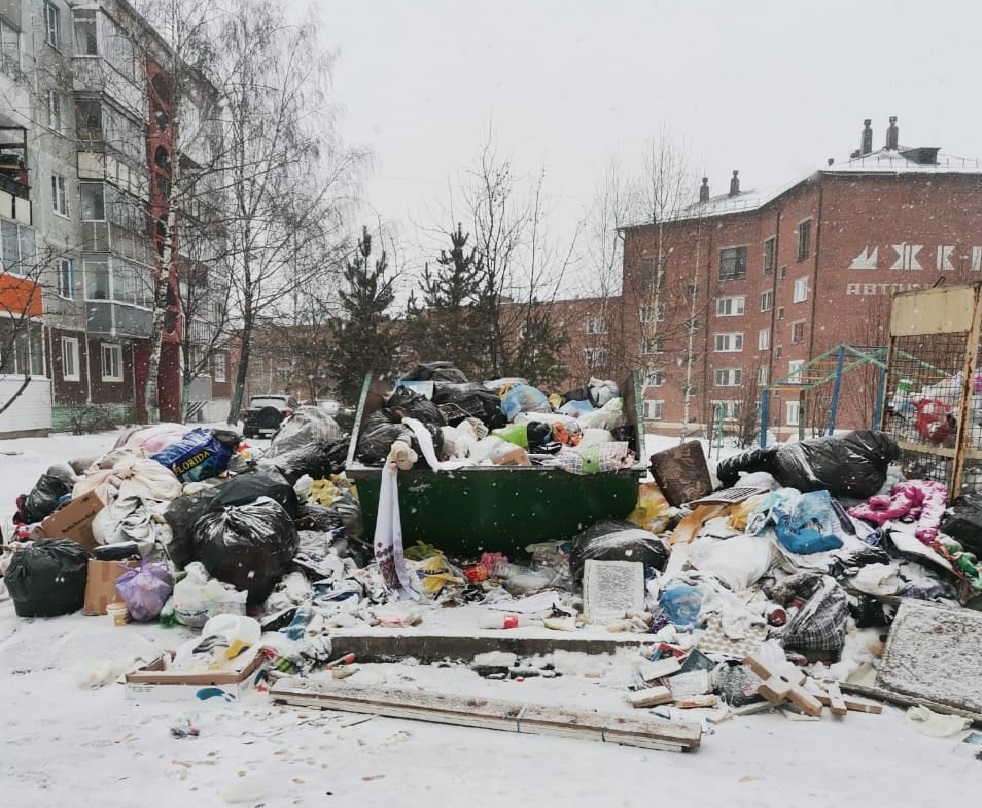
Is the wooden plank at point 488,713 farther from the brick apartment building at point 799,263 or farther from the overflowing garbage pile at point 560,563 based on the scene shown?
the brick apartment building at point 799,263

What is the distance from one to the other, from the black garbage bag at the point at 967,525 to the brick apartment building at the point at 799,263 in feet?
42.3

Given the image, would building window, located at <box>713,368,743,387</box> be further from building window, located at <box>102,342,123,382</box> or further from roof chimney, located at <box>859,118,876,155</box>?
building window, located at <box>102,342,123,382</box>

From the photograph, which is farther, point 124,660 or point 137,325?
point 137,325

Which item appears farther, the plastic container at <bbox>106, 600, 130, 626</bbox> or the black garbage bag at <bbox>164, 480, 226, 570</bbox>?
the black garbage bag at <bbox>164, 480, 226, 570</bbox>

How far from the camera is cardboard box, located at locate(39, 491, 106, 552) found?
14.1 ft

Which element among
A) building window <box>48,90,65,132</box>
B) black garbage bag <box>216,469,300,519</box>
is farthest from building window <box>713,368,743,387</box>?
black garbage bag <box>216,469,300,519</box>

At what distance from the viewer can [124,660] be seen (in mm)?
3115

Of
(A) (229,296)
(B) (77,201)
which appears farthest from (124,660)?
(B) (77,201)

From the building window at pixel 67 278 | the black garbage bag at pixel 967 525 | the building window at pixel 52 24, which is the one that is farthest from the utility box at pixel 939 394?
the building window at pixel 52 24

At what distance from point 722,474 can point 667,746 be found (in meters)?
3.26

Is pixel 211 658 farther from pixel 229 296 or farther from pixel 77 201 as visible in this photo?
pixel 77 201

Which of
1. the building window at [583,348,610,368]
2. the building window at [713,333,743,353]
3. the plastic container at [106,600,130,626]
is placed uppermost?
the building window at [713,333,743,353]

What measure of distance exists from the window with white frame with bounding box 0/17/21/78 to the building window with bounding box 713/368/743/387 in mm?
24884

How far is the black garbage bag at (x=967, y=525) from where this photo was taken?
11.6 ft
